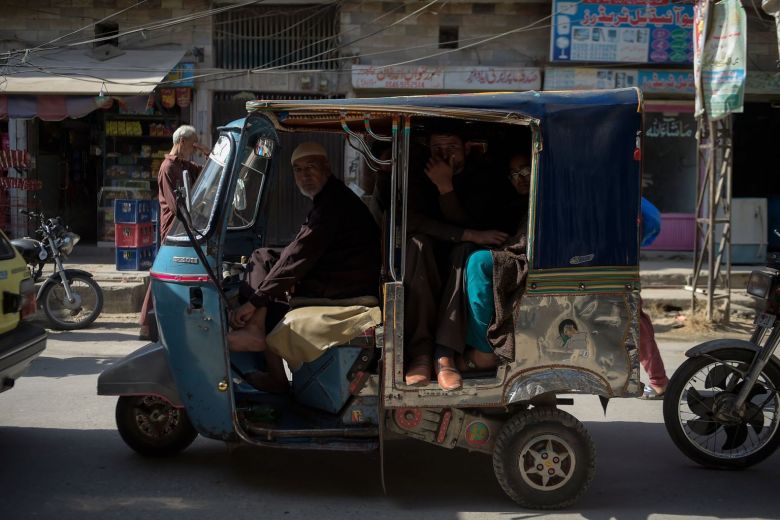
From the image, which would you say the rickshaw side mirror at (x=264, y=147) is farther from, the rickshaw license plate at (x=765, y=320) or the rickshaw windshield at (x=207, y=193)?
the rickshaw license plate at (x=765, y=320)

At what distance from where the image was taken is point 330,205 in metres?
4.23

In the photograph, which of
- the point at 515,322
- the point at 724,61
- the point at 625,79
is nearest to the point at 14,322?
the point at 515,322

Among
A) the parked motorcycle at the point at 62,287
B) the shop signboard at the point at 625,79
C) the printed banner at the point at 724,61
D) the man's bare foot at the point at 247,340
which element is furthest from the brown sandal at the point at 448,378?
the shop signboard at the point at 625,79

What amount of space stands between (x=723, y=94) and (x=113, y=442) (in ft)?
23.8

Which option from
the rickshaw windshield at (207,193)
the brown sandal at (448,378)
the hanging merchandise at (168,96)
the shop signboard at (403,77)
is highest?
the shop signboard at (403,77)

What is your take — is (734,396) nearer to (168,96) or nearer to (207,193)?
(207,193)

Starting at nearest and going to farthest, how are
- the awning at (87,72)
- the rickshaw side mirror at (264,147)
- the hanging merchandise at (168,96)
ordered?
the rickshaw side mirror at (264,147) → the awning at (87,72) → the hanging merchandise at (168,96)

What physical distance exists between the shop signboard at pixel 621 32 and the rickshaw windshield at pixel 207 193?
912cm

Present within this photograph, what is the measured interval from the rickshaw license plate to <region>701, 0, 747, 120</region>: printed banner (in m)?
4.76

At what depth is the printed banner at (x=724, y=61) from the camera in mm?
8539

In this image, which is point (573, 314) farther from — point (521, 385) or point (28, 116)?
point (28, 116)

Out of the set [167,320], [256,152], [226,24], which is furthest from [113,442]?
[226,24]

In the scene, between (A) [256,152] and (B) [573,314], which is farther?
(A) [256,152]

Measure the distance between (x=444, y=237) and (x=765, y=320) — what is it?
2.00 meters
